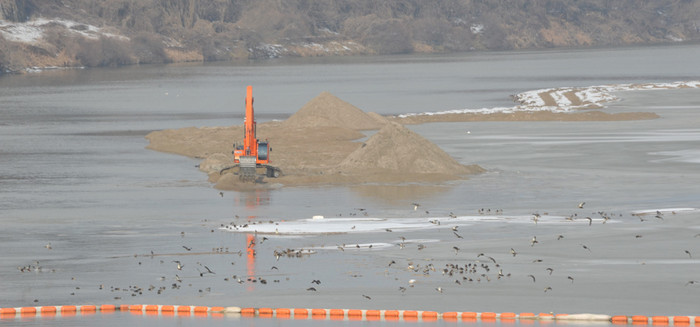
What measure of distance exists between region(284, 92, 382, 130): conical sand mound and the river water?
179 inches

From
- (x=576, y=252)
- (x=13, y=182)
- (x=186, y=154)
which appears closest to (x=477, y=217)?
(x=576, y=252)

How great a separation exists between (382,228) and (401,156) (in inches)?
605

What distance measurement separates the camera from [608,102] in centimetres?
10769

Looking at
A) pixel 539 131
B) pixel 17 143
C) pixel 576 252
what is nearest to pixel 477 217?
pixel 576 252

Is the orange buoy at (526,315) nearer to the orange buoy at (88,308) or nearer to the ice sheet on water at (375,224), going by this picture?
the orange buoy at (88,308)

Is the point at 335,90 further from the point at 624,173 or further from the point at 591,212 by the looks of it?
the point at 591,212

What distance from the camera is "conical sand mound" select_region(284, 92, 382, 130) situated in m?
74.3

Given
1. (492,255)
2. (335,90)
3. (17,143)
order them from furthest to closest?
1. (335,90)
2. (17,143)
3. (492,255)

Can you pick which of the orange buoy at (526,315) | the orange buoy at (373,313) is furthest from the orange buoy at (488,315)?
the orange buoy at (373,313)

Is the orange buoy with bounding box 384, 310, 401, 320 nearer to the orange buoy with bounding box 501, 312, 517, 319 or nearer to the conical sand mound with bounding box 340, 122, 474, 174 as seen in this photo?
the orange buoy with bounding box 501, 312, 517, 319

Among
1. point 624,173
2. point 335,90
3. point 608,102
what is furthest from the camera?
point 335,90

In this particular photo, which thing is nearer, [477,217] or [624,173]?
[477,217]

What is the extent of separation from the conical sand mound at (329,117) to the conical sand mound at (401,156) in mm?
21798

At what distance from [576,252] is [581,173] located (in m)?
20.6
